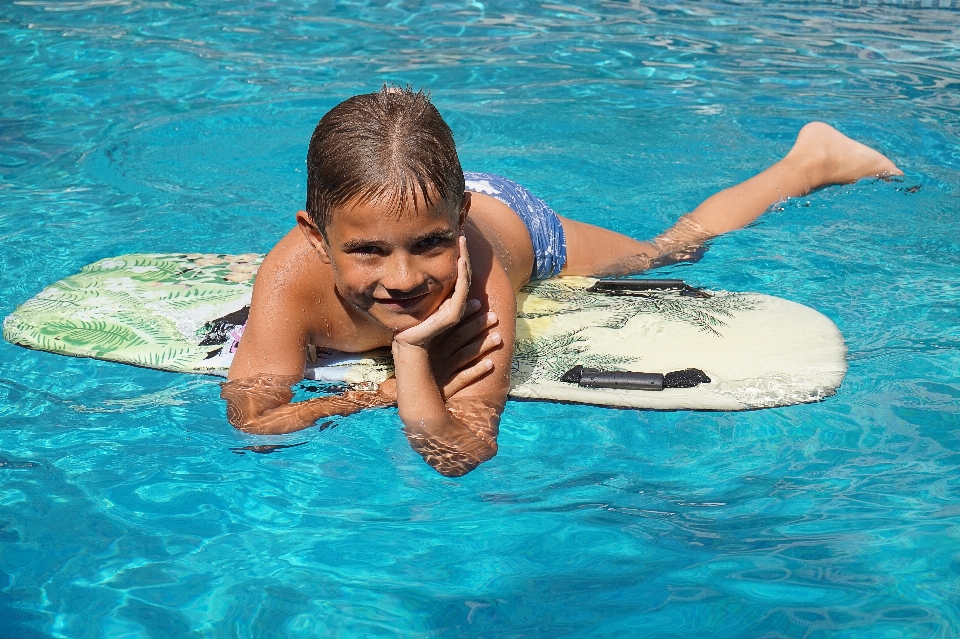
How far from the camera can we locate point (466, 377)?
3.30 metres

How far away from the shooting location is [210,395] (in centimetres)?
364

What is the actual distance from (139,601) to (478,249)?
1528mm

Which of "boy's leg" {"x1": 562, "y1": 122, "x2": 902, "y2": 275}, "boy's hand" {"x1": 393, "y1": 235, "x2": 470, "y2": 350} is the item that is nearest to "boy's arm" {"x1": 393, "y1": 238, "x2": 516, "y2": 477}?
"boy's hand" {"x1": 393, "y1": 235, "x2": 470, "y2": 350}

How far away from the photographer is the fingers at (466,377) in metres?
3.29

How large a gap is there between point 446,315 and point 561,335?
0.96 metres

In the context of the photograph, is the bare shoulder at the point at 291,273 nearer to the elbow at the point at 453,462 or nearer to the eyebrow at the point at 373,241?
the eyebrow at the point at 373,241

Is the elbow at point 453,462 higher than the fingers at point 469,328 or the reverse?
the reverse

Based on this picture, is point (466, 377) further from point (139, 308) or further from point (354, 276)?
point (139, 308)

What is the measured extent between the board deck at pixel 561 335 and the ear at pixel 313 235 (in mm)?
642

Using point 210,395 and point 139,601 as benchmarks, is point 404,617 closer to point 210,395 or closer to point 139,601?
point 139,601

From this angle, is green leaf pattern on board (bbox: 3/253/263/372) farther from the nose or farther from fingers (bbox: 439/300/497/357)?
the nose

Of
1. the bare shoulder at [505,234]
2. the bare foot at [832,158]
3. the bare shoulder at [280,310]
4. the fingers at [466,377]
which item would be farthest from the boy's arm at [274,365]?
the bare foot at [832,158]

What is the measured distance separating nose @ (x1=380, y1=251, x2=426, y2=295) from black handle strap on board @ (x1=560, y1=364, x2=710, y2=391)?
2.90 feet

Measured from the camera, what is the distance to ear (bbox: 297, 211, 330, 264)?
3.08 meters
